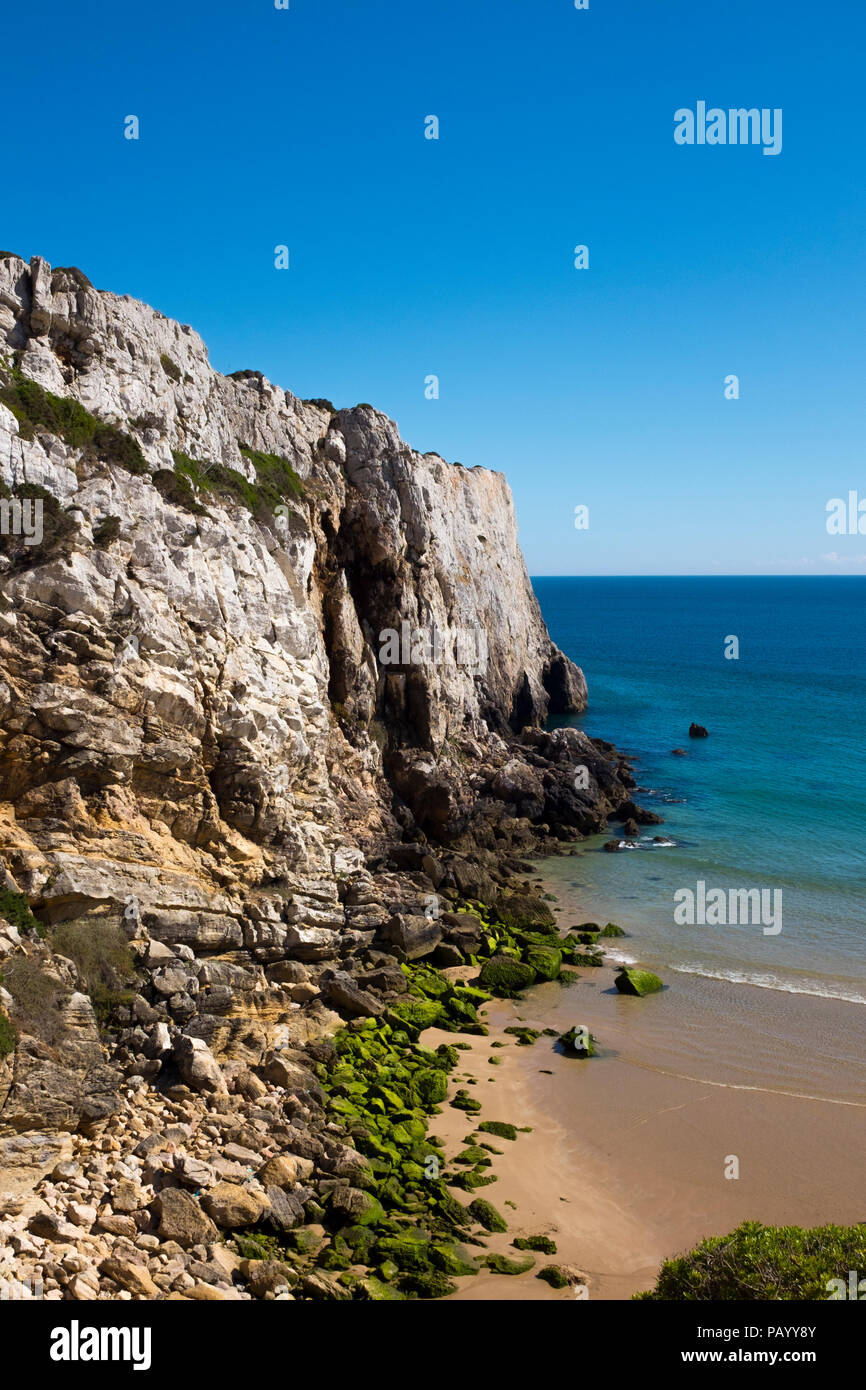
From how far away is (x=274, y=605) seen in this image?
91.6 ft

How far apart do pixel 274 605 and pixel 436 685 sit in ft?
42.4

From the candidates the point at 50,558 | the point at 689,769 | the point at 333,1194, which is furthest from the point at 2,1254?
the point at 689,769

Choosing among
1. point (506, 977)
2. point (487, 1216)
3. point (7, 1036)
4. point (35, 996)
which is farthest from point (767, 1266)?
point (506, 977)

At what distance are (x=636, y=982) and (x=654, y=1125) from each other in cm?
644

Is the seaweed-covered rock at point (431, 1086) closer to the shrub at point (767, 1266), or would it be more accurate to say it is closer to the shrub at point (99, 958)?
the shrub at point (99, 958)

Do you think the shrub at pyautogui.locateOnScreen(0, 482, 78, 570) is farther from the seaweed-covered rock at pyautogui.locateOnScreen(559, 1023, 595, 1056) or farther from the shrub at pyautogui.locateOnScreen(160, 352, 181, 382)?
the seaweed-covered rock at pyautogui.locateOnScreen(559, 1023, 595, 1056)

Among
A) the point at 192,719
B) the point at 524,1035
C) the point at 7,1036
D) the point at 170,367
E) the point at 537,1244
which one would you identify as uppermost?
the point at 170,367

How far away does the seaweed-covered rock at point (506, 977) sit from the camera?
1011 inches

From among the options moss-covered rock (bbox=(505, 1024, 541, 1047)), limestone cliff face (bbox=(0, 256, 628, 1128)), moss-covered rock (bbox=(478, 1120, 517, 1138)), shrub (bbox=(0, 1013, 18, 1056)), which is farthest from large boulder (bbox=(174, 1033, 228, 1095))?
moss-covered rock (bbox=(505, 1024, 541, 1047))

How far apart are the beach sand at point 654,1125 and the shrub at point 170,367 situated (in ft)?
71.1

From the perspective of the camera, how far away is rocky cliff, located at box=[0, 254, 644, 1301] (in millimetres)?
17859

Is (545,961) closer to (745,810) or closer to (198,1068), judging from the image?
(198,1068)

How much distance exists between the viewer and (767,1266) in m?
11.1
